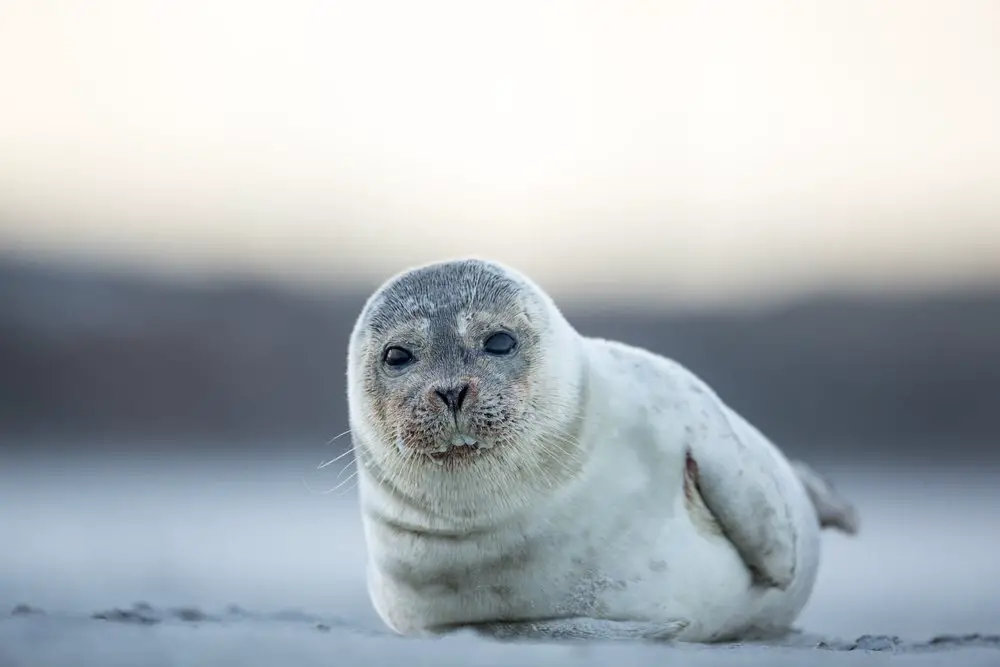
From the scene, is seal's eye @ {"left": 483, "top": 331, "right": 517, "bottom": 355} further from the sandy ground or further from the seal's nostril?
the sandy ground

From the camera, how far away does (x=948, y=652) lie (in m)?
2.94

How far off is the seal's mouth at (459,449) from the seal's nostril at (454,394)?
0.08 meters

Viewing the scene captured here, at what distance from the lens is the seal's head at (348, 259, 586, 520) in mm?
3359

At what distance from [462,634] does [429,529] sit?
331mm

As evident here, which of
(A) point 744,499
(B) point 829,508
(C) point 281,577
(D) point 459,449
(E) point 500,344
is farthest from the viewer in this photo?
(C) point 281,577

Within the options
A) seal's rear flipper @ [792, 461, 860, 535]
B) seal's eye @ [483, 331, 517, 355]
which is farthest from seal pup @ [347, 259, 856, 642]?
seal's rear flipper @ [792, 461, 860, 535]

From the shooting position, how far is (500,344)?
3527 millimetres

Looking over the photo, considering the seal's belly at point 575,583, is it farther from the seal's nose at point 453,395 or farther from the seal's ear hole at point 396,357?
the seal's ear hole at point 396,357

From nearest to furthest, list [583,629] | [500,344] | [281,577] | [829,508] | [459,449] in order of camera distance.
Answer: [583,629], [459,449], [500,344], [829,508], [281,577]

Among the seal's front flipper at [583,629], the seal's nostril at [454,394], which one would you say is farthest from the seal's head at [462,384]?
the seal's front flipper at [583,629]

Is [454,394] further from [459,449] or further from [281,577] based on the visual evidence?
[281,577]

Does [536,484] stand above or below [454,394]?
below

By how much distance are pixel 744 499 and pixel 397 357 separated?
1112mm

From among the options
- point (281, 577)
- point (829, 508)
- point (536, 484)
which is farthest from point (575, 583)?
point (281, 577)
